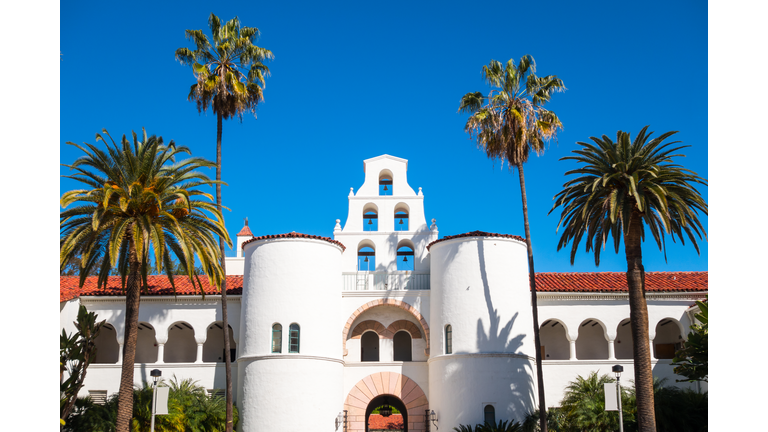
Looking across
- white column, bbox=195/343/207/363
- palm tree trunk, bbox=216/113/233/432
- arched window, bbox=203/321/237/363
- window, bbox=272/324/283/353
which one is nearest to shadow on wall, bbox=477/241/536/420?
window, bbox=272/324/283/353

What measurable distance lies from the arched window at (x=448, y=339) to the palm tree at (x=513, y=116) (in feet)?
11.9

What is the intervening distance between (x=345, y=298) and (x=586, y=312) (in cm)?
1137

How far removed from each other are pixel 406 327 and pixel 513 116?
10.9 m

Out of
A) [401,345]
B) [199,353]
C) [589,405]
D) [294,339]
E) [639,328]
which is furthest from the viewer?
[401,345]

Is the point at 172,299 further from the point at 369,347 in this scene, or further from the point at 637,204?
the point at 637,204

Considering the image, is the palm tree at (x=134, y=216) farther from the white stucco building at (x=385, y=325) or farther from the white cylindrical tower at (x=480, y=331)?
the white cylindrical tower at (x=480, y=331)

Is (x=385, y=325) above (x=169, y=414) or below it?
above

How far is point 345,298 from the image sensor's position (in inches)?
1256

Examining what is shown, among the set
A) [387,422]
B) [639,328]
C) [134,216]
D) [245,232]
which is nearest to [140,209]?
[134,216]

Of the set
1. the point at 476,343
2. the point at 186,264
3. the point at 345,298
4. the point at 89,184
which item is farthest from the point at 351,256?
the point at 89,184

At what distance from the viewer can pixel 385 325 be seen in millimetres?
32312

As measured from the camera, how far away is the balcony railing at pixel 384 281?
32.2 m

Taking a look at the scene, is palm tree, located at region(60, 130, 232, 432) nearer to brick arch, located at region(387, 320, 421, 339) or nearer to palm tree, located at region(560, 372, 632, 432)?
brick arch, located at region(387, 320, 421, 339)
